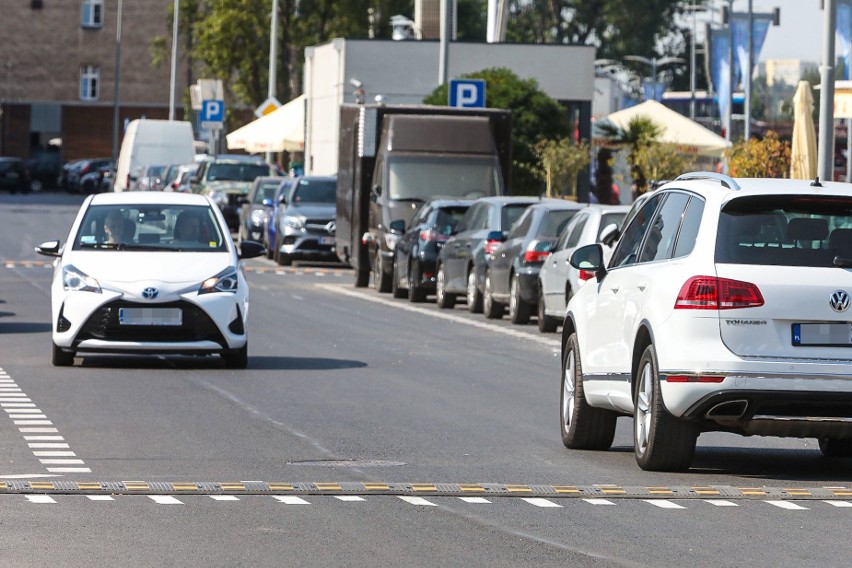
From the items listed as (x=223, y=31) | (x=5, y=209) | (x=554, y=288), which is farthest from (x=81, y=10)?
(x=554, y=288)

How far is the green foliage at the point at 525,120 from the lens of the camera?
140 ft

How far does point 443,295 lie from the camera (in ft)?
96.2

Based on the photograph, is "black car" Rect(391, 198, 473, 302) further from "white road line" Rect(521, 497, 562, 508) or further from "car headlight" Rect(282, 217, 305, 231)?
"white road line" Rect(521, 497, 562, 508)

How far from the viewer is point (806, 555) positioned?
337 inches

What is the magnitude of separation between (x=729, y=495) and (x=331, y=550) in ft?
9.01

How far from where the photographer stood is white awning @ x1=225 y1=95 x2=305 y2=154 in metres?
57.1

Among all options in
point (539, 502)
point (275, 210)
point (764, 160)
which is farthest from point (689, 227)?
point (275, 210)

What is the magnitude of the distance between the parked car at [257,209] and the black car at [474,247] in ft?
49.0

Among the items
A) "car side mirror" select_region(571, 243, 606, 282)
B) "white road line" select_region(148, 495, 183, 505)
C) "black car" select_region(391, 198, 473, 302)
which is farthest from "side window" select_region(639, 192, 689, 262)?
"black car" select_region(391, 198, 473, 302)

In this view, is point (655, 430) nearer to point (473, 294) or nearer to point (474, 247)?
point (474, 247)

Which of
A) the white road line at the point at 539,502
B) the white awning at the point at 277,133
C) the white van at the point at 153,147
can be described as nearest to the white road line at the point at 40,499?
the white road line at the point at 539,502

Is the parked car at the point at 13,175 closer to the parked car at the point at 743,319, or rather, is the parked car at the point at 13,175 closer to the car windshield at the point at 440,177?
the car windshield at the point at 440,177

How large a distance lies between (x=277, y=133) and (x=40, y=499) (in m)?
48.1

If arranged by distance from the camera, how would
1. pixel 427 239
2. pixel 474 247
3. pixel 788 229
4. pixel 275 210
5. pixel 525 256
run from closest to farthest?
pixel 788 229 < pixel 525 256 < pixel 474 247 < pixel 427 239 < pixel 275 210
